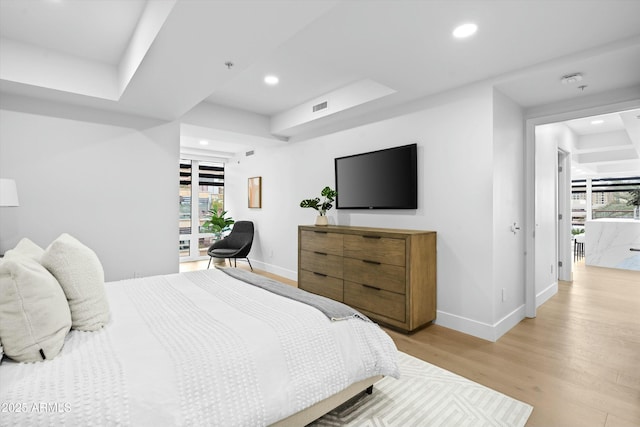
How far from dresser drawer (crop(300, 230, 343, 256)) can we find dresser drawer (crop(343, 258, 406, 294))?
212mm

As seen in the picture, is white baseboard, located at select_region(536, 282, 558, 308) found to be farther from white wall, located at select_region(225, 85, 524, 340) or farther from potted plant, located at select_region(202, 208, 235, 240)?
potted plant, located at select_region(202, 208, 235, 240)

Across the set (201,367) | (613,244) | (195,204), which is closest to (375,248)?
(201,367)

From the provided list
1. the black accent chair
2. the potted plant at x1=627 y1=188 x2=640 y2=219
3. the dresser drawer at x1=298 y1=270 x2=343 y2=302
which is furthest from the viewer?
the potted plant at x1=627 y1=188 x2=640 y2=219

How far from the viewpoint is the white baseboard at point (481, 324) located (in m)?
2.86

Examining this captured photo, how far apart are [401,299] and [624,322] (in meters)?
2.37

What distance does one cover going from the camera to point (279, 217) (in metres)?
5.42

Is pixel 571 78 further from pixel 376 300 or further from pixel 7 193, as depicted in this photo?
pixel 7 193

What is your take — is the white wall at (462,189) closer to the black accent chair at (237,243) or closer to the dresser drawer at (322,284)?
the dresser drawer at (322,284)

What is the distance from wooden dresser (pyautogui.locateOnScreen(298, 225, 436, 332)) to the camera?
9.57 feet

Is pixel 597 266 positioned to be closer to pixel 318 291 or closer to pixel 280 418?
pixel 318 291

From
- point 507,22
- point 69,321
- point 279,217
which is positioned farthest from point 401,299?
point 279,217

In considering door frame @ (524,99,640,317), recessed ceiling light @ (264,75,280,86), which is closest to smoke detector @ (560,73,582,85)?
door frame @ (524,99,640,317)

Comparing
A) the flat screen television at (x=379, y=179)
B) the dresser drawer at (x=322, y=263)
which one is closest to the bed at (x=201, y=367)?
the dresser drawer at (x=322, y=263)

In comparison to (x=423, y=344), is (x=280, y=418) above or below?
above
